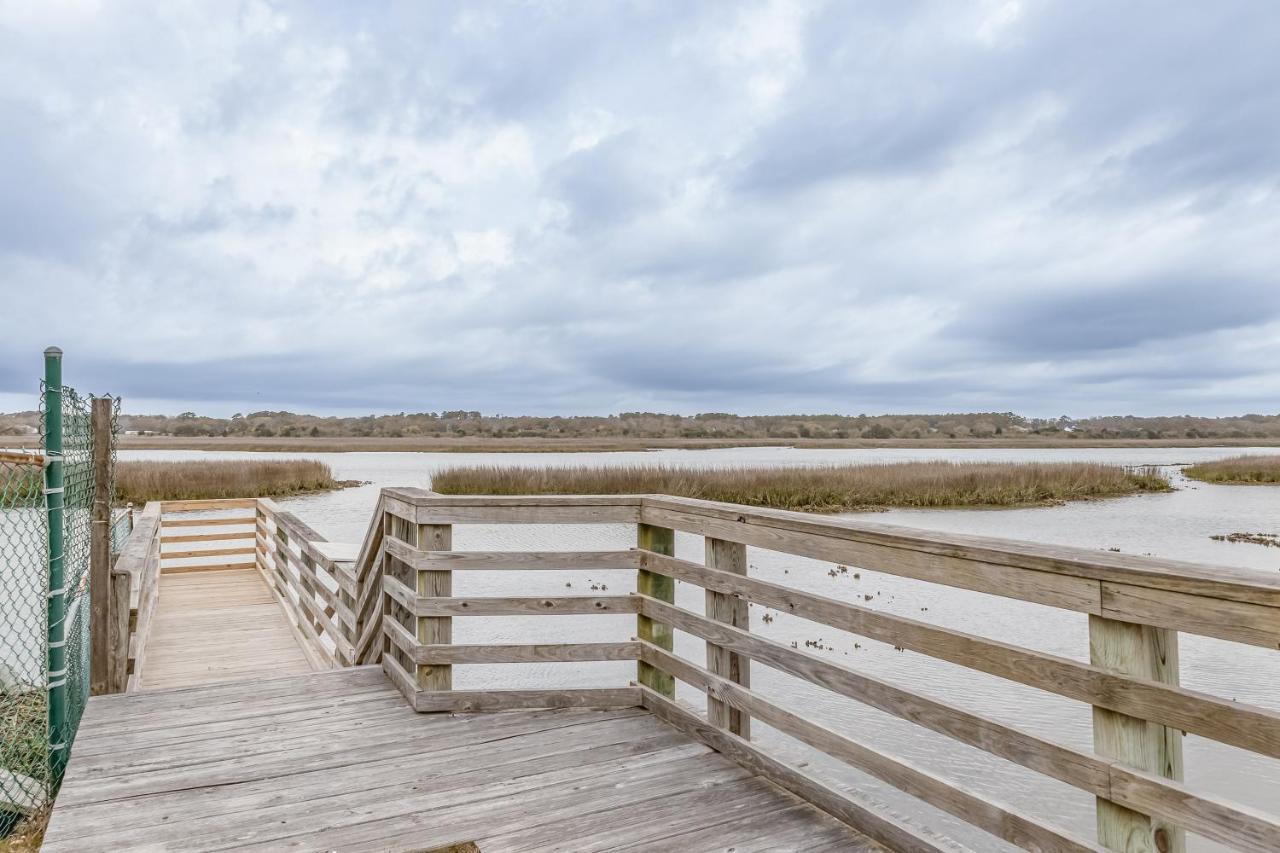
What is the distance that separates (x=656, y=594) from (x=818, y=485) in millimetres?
22407

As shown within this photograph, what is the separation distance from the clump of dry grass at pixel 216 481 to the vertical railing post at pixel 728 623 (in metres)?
22.0

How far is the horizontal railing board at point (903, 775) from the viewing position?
208cm

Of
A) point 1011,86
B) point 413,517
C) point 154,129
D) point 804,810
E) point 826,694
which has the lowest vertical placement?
point 826,694

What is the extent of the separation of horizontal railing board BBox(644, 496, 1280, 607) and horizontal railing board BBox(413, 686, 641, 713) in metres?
1.34

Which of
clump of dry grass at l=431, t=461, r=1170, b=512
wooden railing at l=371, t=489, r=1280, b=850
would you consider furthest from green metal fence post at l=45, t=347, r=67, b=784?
clump of dry grass at l=431, t=461, r=1170, b=512

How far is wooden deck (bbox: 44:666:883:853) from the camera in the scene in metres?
2.62

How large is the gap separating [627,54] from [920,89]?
9202 millimetres

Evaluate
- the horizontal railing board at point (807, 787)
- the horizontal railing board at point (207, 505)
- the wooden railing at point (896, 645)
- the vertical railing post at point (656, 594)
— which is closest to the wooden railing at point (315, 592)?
the wooden railing at point (896, 645)

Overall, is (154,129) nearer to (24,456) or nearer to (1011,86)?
(24,456)

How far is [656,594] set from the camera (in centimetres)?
391

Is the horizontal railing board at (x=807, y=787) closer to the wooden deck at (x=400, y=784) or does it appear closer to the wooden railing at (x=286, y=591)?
the wooden deck at (x=400, y=784)

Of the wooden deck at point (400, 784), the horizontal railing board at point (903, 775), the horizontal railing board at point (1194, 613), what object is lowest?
the wooden deck at point (400, 784)

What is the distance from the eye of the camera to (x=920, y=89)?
885 inches

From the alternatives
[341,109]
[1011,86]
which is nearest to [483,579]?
[341,109]
